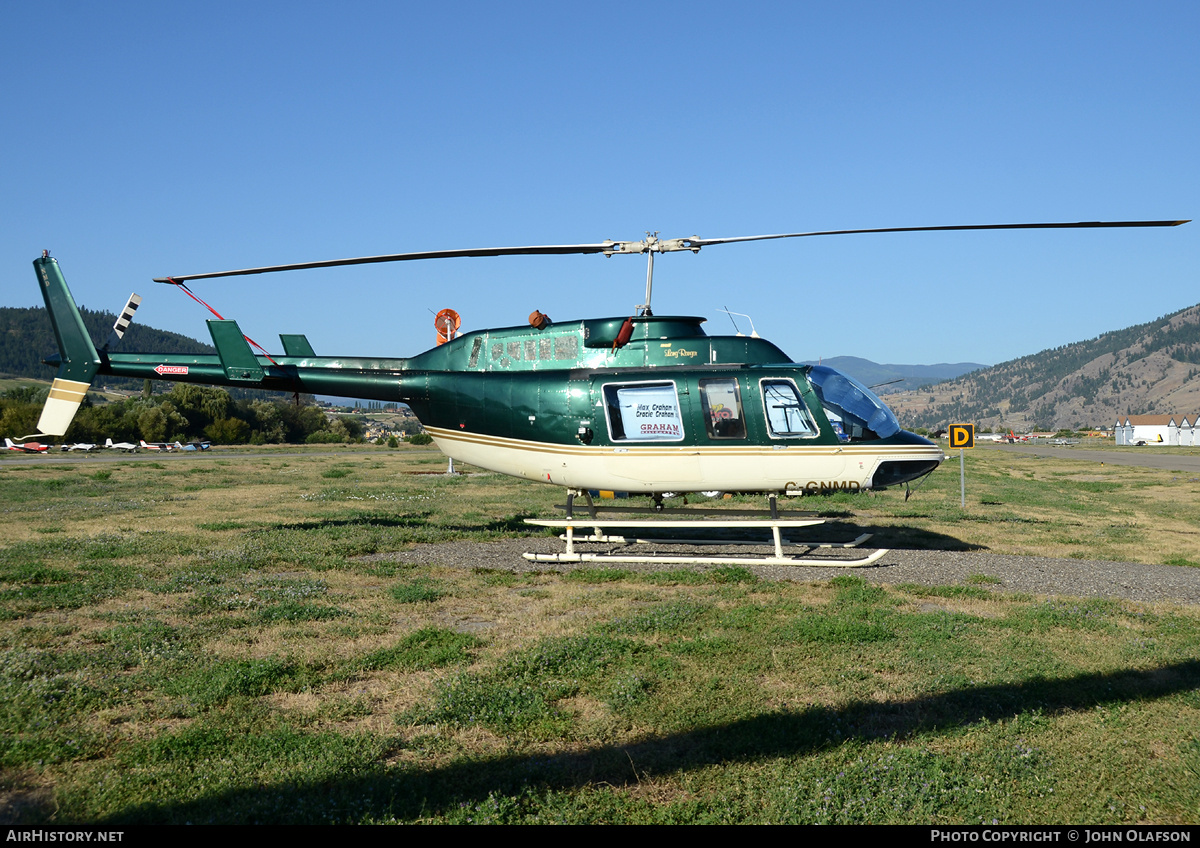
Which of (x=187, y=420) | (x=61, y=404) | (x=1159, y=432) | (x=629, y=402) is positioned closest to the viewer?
(x=629, y=402)

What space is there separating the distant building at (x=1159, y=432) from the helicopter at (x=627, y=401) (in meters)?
132

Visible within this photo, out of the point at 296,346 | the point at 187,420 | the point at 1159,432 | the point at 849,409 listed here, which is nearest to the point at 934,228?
the point at 849,409

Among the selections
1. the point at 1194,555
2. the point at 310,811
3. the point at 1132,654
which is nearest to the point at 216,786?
the point at 310,811

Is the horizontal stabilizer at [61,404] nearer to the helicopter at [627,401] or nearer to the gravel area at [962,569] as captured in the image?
the helicopter at [627,401]

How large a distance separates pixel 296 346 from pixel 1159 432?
149 metres

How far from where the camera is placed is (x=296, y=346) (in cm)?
1489

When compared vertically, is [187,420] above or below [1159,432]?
above

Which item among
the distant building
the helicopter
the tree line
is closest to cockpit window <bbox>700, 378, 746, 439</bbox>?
the helicopter

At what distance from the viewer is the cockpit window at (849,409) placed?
39.1ft

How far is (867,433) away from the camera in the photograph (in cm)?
1193

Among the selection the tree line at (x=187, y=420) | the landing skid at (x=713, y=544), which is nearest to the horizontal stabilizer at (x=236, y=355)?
the landing skid at (x=713, y=544)

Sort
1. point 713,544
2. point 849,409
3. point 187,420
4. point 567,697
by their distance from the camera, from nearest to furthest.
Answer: point 567,697 < point 849,409 < point 713,544 < point 187,420

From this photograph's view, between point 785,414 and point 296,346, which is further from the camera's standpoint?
point 296,346

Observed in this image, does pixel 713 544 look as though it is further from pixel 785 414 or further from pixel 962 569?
pixel 962 569
